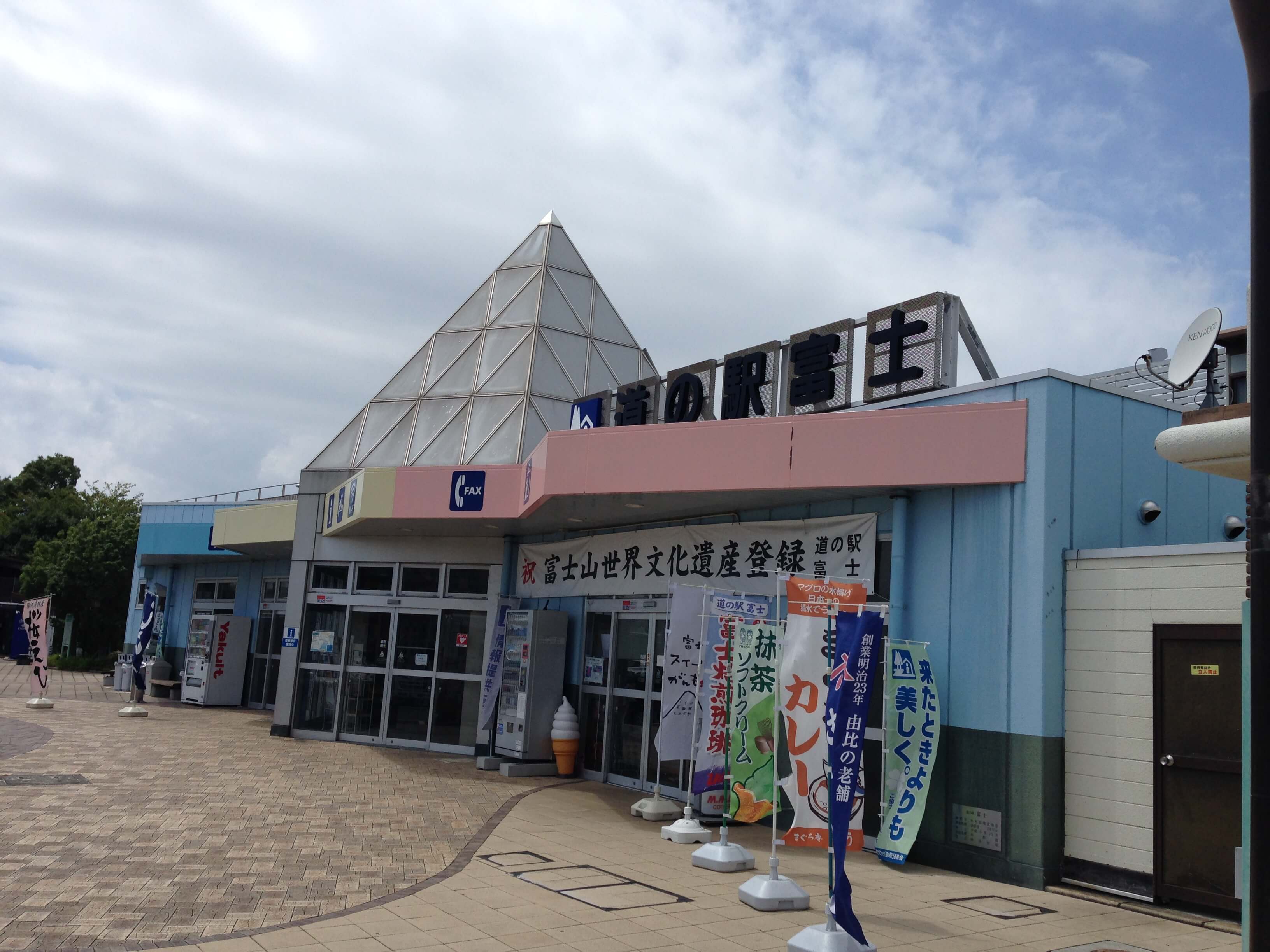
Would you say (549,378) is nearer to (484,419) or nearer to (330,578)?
(484,419)

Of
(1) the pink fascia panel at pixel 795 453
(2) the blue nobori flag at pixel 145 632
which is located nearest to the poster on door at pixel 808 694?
(1) the pink fascia panel at pixel 795 453

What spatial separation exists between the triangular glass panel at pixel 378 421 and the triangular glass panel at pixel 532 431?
2.68 meters

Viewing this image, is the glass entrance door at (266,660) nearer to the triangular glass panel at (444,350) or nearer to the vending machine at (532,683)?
the triangular glass panel at (444,350)

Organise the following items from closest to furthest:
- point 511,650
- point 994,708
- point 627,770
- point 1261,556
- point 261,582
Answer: point 1261,556 → point 994,708 → point 627,770 → point 511,650 → point 261,582

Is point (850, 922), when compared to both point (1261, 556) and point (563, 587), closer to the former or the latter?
point (1261, 556)

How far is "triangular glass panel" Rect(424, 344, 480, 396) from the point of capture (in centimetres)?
1805

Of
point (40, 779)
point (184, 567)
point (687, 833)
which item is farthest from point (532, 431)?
point (184, 567)

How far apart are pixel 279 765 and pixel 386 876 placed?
6052mm

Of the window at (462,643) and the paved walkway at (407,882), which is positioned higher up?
the window at (462,643)

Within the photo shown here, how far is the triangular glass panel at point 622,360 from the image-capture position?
18969mm

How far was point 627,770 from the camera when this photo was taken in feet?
42.1

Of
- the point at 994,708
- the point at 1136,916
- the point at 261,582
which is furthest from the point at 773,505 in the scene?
the point at 261,582

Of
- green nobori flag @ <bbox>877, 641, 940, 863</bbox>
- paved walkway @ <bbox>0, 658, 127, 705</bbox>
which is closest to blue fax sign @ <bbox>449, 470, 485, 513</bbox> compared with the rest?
green nobori flag @ <bbox>877, 641, 940, 863</bbox>

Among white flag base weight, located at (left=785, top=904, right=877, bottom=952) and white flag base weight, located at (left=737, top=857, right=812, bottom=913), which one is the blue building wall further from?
white flag base weight, located at (left=785, top=904, right=877, bottom=952)
